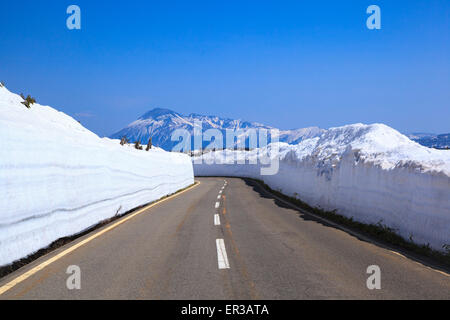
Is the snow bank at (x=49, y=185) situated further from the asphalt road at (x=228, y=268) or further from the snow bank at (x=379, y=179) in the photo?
the snow bank at (x=379, y=179)

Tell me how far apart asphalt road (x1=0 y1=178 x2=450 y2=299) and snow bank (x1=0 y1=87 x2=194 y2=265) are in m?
0.49

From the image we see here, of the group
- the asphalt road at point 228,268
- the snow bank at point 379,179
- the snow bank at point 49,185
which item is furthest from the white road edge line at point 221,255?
the snow bank at point 379,179

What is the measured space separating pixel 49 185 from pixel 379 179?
788 cm

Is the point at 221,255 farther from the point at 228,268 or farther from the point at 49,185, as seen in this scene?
the point at 49,185

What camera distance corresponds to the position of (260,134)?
160 ft

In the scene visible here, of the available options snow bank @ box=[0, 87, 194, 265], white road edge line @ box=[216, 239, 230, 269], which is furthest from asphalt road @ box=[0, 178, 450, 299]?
snow bank @ box=[0, 87, 194, 265]

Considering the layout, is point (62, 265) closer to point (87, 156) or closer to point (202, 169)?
point (87, 156)

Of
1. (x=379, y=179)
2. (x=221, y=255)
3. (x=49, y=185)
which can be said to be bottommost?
(x=221, y=255)

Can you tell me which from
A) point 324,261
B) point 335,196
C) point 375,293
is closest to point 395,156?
point 335,196

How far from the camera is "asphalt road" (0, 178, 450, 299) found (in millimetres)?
4172

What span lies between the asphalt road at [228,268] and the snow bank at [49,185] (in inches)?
19.2

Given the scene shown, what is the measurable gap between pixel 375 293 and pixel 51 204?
576 centimetres

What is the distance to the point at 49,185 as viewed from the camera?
6.53 meters

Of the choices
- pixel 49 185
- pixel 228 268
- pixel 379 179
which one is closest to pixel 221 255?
pixel 228 268
